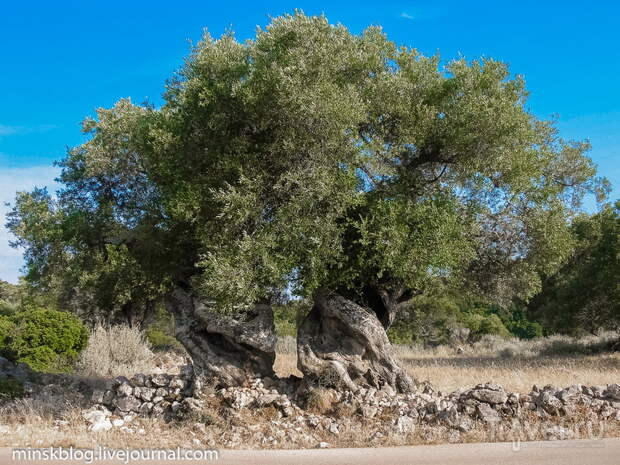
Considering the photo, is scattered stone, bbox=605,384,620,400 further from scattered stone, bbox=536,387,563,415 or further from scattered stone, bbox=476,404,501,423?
scattered stone, bbox=476,404,501,423

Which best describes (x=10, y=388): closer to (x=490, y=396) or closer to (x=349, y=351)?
(x=349, y=351)

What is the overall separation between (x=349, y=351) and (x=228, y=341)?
278 cm

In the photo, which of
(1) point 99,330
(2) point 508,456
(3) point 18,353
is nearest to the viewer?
(2) point 508,456

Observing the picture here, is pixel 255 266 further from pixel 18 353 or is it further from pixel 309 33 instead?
pixel 18 353

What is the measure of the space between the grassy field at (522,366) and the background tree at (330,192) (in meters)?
3.56

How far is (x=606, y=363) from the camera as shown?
22.8 metres

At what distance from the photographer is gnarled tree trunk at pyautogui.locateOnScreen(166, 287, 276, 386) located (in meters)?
12.8

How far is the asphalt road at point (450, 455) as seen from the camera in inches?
340

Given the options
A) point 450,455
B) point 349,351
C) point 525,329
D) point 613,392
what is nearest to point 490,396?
point 613,392

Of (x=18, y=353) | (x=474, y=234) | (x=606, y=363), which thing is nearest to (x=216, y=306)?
(x=474, y=234)

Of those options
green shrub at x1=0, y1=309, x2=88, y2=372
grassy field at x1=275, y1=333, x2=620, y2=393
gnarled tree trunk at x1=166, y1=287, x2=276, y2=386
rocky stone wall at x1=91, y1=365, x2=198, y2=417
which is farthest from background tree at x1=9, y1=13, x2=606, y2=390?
green shrub at x1=0, y1=309, x2=88, y2=372

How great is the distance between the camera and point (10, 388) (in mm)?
14562

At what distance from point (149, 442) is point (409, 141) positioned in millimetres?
7999

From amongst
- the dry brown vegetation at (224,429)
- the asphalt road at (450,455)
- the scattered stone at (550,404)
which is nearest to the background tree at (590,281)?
the dry brown vegetation at (224,429)
